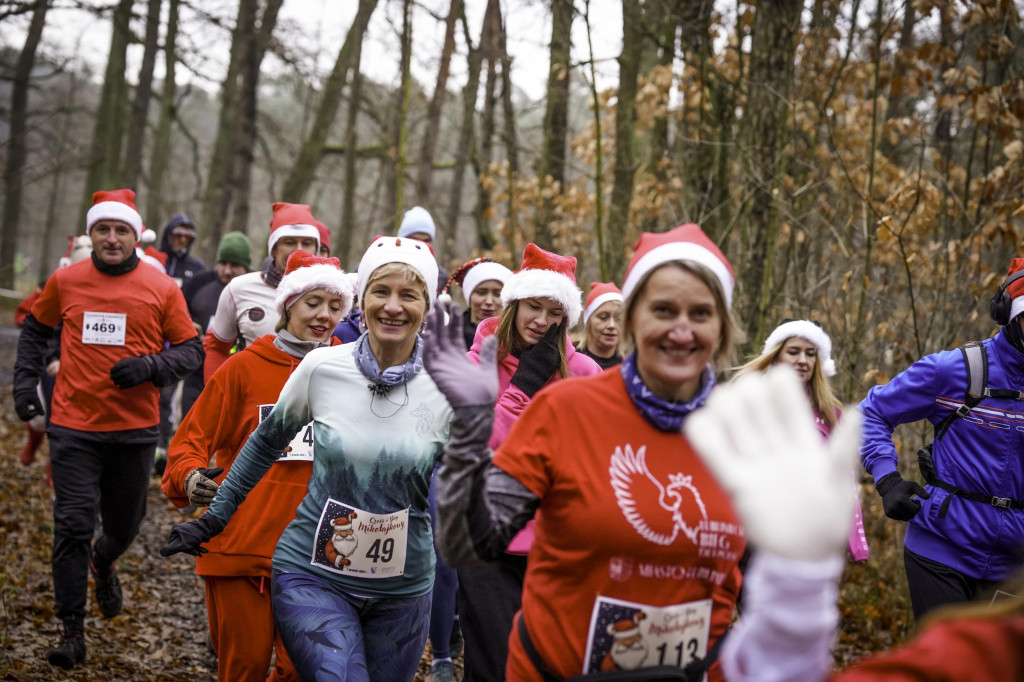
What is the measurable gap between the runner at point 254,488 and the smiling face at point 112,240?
6.31 feet

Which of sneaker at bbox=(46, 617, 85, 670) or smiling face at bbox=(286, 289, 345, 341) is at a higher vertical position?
smiling face at bbox=(286, 289, 345, 341)

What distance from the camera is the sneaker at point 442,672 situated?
607 cm

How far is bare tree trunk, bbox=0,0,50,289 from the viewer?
19.6 m

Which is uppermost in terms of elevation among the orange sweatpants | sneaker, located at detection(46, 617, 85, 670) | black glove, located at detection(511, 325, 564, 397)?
black glove, located at detection(511, 325, 564, 397)

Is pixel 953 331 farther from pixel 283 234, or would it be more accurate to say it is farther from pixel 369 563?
pixel 369 563

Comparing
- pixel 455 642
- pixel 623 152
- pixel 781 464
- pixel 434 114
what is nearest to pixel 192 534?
pixel 781 464

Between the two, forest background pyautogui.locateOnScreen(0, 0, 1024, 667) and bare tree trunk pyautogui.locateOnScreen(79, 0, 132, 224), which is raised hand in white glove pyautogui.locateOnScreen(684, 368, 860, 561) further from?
bare tree trunk pyautogui.locateOnScreen(79, 0, 132, 224)

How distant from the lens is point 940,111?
936 cm

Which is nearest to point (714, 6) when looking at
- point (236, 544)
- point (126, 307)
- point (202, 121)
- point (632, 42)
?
point (632, 42)

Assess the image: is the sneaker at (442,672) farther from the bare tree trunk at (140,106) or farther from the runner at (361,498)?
the bare tree trunk at (140,106)

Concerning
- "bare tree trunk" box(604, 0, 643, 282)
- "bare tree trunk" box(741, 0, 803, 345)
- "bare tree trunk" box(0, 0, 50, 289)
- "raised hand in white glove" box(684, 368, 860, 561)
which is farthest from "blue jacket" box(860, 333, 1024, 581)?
"bare tree trunk" box(0, 0, 50, 289)

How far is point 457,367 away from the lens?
274cm

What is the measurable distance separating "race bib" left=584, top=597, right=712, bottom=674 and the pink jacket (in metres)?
1.73

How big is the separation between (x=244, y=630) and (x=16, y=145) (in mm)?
15370
